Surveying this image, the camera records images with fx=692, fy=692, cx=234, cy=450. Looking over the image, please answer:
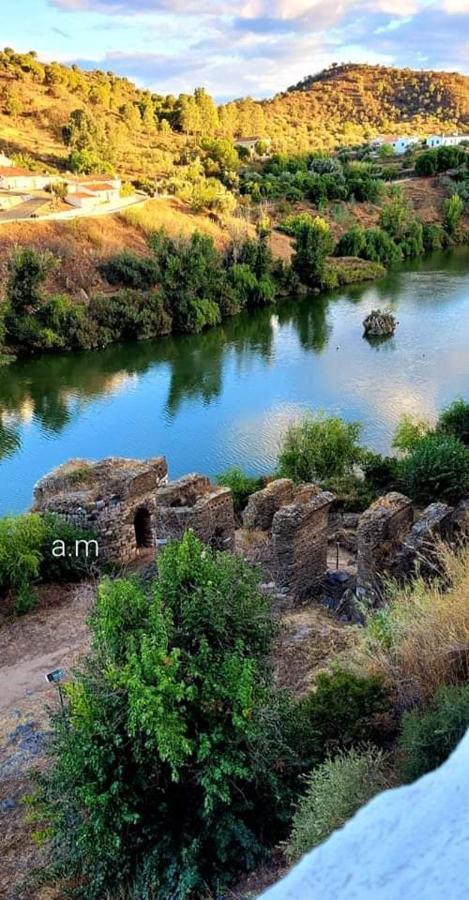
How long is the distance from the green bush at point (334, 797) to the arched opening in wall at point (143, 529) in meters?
9.74

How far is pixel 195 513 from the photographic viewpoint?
12.1 metres

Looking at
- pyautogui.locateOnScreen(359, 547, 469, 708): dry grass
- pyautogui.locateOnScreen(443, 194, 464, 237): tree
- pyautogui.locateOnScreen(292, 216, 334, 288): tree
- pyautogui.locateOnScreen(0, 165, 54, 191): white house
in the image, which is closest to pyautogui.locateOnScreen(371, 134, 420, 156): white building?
pyautogui.locateOnScreen(443, 194, 464, 237): tree

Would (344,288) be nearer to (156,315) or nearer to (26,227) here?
(156,315)

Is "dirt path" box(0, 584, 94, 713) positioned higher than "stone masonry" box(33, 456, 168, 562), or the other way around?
"stone masonry" box(33, 456, 168, 562)

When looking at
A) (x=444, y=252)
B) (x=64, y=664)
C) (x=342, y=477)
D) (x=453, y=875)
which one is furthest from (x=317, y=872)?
(x=444, y=252)

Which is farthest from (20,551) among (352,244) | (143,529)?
(352,244)

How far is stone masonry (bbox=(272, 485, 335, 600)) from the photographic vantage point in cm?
1123

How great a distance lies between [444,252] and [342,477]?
49114 mm

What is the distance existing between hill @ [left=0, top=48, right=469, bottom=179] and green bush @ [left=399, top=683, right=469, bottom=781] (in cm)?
6407

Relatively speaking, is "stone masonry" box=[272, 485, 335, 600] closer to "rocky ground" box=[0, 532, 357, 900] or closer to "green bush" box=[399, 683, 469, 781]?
"rocky ground" box=[0, 532, 357, 900]

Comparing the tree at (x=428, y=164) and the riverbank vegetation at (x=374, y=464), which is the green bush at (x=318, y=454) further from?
the tree at (x=428, y=164)

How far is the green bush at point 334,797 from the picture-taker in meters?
4.89

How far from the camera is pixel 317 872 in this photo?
147cm

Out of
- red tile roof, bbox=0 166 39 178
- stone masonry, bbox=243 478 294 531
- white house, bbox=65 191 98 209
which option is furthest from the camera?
red tile roof, bbox=0 166 39 178
